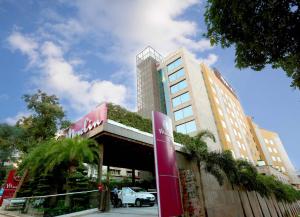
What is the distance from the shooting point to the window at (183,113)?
120 ft

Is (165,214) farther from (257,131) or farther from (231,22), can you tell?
(257,131)

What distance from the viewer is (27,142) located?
84.4ft

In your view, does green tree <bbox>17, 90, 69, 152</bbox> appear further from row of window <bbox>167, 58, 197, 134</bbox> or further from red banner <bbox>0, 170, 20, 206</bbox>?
row of window <bbox>167, 58, 197, 134</bbox>

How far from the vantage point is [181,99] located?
127 feet

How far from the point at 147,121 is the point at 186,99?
66.2 feet

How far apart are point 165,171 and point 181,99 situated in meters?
31.9

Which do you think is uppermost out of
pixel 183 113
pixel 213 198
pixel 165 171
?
pixel 183 113

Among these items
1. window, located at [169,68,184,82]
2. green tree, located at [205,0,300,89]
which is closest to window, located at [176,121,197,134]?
window, located at [169,68,184,82]

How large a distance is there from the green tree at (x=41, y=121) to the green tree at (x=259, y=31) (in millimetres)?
23409

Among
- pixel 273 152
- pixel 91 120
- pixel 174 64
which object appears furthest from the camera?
pixel 273 152

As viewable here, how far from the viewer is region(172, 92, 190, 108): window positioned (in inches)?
1492

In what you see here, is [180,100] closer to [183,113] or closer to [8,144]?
[183,113]

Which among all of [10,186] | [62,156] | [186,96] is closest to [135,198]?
[62,156]

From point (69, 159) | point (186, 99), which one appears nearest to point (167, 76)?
point (186, 99)
